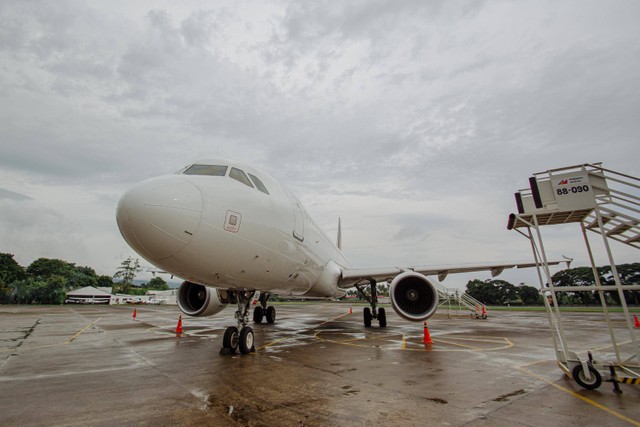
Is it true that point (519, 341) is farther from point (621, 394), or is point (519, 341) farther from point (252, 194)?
point (252, 194)

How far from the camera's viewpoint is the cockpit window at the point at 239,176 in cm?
625

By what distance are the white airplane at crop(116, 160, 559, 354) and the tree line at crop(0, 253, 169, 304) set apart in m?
63.0

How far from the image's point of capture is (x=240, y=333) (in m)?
7.63

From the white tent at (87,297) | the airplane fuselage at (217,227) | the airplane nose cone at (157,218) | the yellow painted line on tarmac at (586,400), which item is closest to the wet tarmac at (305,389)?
the yellow painted line on tarmac at (586,400)

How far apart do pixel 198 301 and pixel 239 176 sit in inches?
A: 246

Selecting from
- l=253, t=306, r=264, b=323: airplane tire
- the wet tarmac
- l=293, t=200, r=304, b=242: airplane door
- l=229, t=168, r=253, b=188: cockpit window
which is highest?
l=229, t=168, r=253, b=188: cockpit window

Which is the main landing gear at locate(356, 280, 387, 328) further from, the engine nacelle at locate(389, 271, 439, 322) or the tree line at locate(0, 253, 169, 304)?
the tree line at locate(0, 253, 169, 304)

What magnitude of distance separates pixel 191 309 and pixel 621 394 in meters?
10.5

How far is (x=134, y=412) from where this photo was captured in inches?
149

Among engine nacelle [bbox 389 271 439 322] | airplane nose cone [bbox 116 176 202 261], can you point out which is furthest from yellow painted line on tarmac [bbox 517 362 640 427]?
airplane nose cone [bbox 116 176 202 261]

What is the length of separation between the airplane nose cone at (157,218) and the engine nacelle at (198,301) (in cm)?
562

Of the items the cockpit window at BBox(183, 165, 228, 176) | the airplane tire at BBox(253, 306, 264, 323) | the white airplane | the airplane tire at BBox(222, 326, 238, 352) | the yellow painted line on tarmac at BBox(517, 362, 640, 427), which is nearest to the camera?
the yellow painted line on tarmac at BBox(517, 362, 640, 427)

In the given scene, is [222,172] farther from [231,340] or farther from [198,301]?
[198,301]

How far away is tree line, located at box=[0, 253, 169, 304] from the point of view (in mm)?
54281
